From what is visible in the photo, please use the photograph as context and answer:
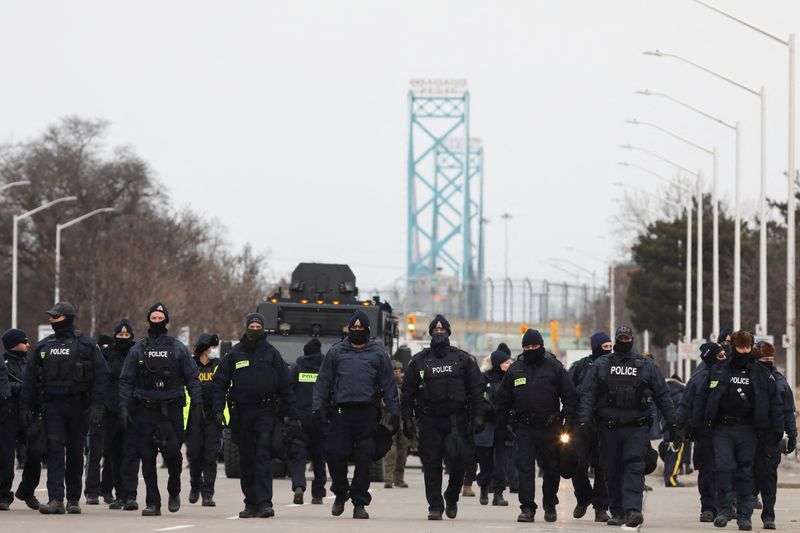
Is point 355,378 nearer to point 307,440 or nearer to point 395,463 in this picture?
point 307,440

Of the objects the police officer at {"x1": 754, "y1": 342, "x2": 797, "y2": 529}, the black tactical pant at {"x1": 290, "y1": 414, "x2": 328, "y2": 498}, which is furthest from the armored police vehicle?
the police officer at {"x1": 754, "y1": 342, "x2": 797, "y2": 529}

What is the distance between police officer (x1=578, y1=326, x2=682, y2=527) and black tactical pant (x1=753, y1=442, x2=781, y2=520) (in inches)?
36.6

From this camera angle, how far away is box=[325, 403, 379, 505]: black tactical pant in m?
20.2

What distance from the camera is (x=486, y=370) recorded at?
26.8 metres

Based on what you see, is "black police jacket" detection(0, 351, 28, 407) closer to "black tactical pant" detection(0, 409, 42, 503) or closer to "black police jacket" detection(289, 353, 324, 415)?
"black tactical pant" detection(0, 409, 42, 503)

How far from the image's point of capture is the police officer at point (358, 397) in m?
20.1

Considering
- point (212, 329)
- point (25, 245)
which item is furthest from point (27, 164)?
point (212, 329)

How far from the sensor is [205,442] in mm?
23094

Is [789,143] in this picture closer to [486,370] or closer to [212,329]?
[486,370]

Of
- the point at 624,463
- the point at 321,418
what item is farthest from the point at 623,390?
the point at 321,418

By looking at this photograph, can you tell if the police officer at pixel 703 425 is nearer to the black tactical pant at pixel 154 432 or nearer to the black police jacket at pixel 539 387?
the black police jacket at pixel 539 387

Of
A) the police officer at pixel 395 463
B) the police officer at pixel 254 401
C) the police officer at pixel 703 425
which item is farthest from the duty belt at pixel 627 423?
the police officer at pixel 395 463

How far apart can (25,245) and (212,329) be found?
11.6 metres

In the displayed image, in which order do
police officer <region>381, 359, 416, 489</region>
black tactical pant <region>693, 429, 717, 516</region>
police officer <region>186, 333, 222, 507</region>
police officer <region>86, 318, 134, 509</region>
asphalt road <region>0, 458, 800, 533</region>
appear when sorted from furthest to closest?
police officer <region>381, 359, 416, 489</region>, police officer <region>186, 333, 222, 507</region>, police officer <region>86, 318, 134, 509</region>, black tactical pant <region>693, 429, 717, 516</region>, asphalt road <region>0, 458, 800, 533</region>
